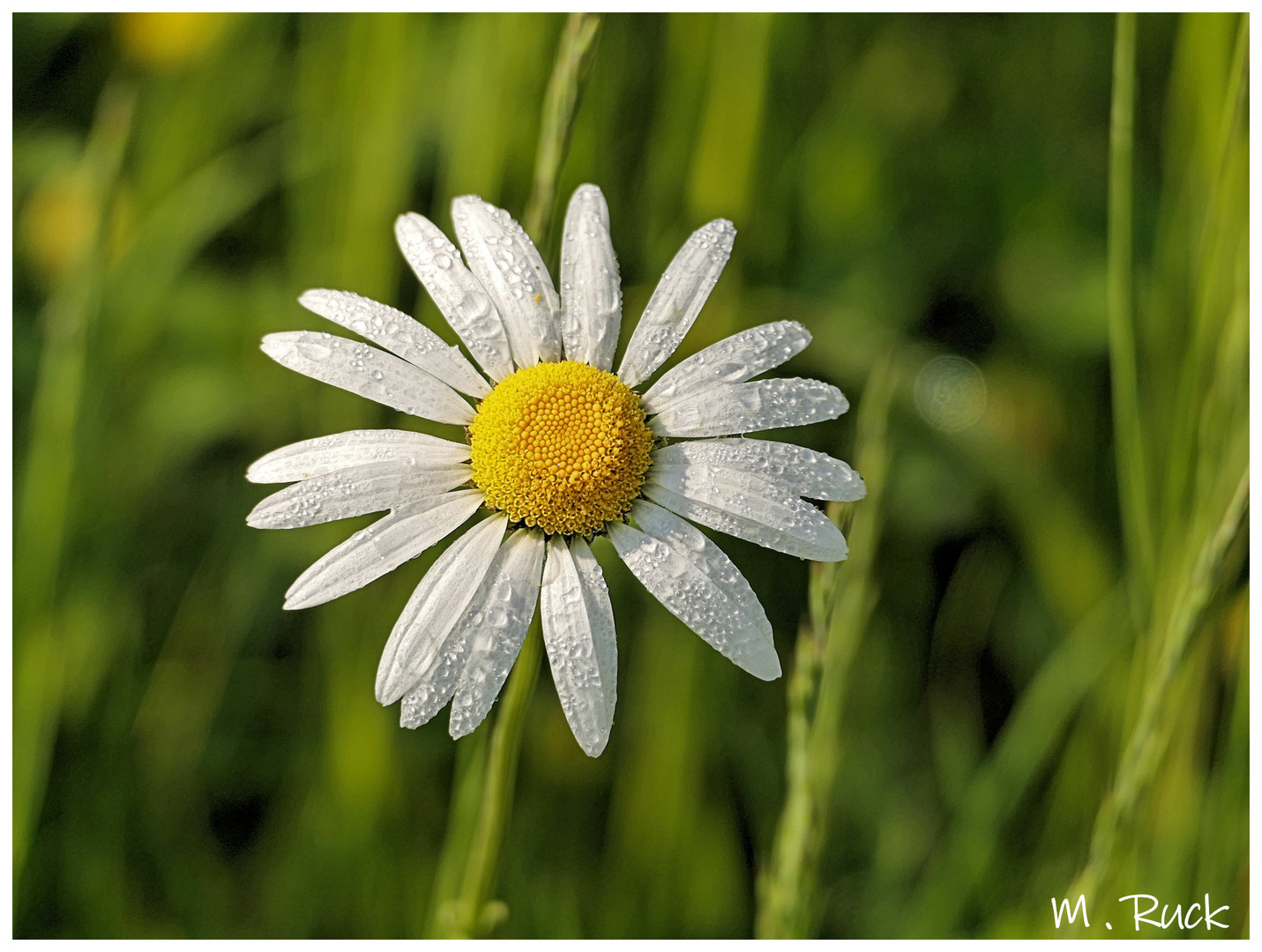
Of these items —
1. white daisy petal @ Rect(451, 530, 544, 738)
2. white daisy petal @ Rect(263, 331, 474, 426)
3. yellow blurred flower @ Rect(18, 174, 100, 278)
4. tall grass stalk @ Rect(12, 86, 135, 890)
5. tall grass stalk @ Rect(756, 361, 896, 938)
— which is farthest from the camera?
yellow blurred flower @ Rect(18, 174, 100, 278)

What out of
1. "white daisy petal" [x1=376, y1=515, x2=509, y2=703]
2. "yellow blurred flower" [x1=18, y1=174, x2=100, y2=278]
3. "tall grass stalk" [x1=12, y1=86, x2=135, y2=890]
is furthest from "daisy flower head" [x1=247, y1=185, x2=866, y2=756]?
"yellow blurred flower" [x1=18, y1=174, x2=100, y2=278]

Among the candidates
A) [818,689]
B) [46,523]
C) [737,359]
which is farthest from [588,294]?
[46,523]

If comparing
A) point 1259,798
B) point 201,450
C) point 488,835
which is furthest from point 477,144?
point 1259,798

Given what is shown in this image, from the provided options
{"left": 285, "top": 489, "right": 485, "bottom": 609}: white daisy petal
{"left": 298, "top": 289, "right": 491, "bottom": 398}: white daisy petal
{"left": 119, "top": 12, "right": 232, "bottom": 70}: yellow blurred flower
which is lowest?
{"left": 285, "top": 489, "right": 485, "bottom": 609}: white daisy petal

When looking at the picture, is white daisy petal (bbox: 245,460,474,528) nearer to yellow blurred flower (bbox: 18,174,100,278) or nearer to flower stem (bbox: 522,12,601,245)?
flower stem (bbox: 522,12,601,245)

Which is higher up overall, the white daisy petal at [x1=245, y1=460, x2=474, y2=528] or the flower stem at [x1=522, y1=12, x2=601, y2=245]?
the flower stem at [x1=522, y1=12, x2=601, y2=245]

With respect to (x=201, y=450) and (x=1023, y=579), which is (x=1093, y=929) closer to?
(x=1023, y=579)
